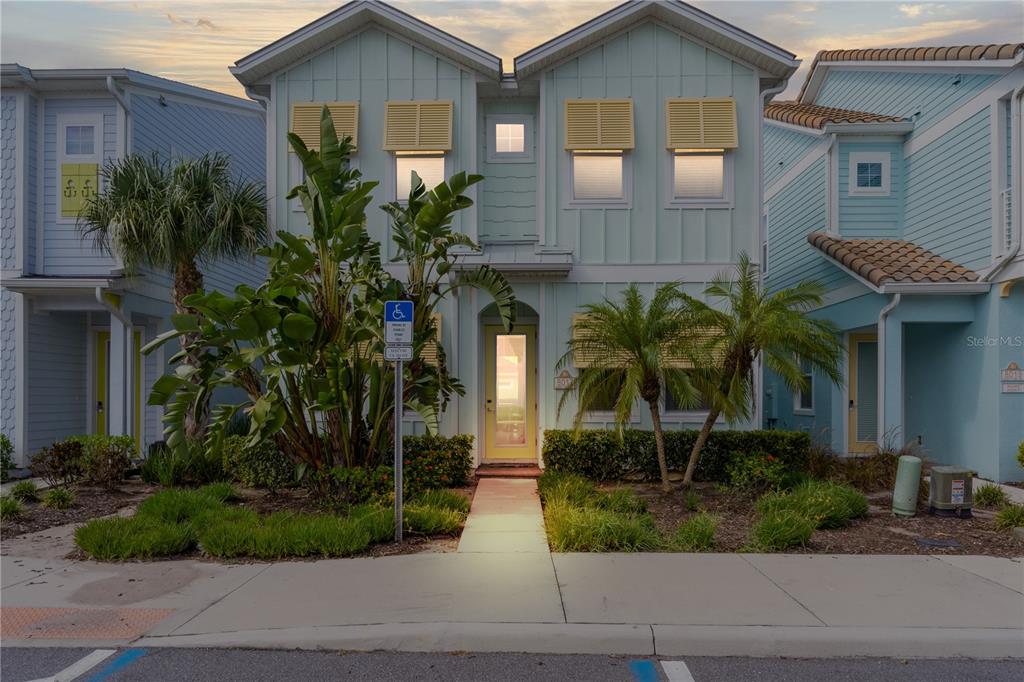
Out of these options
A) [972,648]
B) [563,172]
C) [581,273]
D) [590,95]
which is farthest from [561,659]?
[590,95]

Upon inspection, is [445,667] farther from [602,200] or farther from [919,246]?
[919,246]

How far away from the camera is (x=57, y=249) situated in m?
13.2

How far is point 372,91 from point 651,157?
4.96 meters

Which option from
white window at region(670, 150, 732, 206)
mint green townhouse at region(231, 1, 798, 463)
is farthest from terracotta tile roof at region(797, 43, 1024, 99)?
white window at region(670, 150, 732, 206)

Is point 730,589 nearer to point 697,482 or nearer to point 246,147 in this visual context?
point 697,482

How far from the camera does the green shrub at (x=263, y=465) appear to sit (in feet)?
36.9

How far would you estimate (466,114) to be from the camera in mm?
12805

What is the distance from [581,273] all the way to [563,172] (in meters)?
1.77

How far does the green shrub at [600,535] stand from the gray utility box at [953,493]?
4041 millimetres

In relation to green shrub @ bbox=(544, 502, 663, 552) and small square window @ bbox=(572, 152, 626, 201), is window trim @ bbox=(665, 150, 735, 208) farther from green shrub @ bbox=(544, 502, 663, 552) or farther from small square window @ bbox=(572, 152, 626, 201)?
green shrub @ bbox=(544, 502, 663, 552)

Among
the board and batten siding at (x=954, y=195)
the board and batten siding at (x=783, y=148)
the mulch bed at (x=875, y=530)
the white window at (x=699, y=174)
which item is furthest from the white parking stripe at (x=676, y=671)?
the board and batten siding at (x=783, y=148)

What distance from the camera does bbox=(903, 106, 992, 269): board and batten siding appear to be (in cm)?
1254

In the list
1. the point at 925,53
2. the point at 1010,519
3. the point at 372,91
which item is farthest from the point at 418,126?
the point at 1010,519

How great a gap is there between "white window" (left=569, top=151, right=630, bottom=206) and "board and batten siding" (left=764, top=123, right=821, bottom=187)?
592 cm
